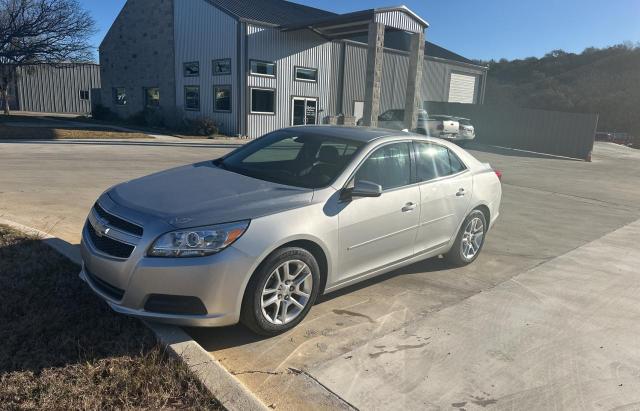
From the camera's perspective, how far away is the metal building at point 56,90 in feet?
137

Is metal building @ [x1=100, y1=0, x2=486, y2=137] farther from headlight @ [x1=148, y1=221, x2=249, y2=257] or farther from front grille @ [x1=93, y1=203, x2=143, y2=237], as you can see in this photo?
headlight @ [x1=148, y1=221, x2=249, y2=257]

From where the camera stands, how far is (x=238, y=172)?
180 inches

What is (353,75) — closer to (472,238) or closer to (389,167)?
(472,238)

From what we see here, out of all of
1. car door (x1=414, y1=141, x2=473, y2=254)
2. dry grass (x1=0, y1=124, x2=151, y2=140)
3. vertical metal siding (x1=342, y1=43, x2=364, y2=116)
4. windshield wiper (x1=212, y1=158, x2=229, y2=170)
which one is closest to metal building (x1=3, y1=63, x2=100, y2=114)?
dry grass (x1=0, y1=124, x2=151, y2=140)

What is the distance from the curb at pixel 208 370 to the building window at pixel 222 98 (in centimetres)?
2162

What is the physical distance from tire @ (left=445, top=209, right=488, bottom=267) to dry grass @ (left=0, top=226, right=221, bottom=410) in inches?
139

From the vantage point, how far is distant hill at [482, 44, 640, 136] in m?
59.8

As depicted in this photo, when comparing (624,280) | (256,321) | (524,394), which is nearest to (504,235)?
(624,280)

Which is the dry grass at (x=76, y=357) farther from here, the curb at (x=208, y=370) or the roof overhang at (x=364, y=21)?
the roof overhang at (x=364, y=21)

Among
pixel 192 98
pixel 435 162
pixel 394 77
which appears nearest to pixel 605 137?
pixel 394 77

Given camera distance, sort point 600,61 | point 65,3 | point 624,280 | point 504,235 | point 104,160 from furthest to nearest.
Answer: point 600,61 < point 65,3 < point 104,160 < point 504,235 < point 624,280

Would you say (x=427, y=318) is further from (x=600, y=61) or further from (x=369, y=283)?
(x=600, y=61)

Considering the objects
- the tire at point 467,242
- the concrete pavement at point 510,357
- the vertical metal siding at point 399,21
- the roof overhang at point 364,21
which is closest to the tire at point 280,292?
the concrete pavement at point 510,357

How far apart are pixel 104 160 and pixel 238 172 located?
32.2ft
